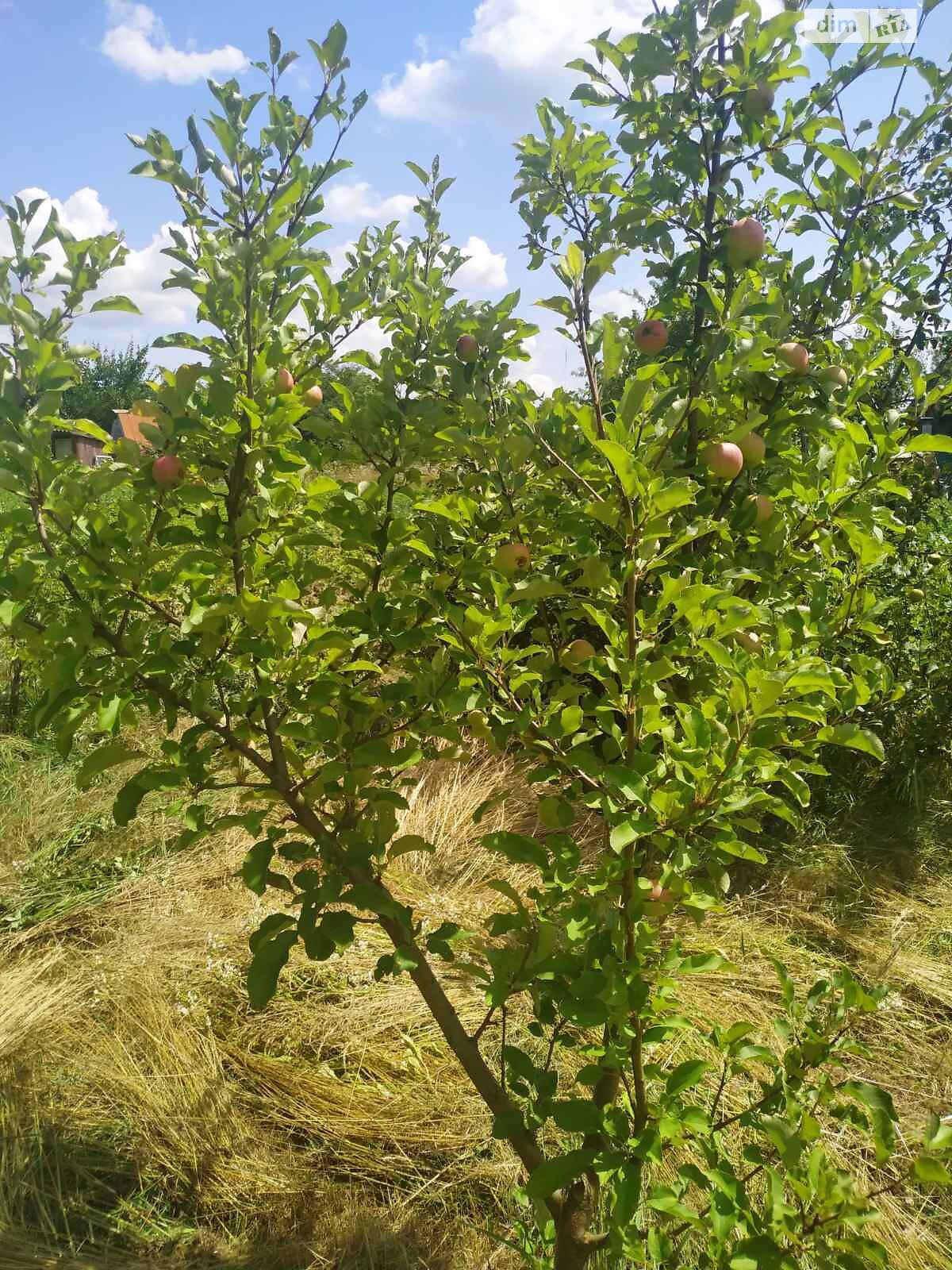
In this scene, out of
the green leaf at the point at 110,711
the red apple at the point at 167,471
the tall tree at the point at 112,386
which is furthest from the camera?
the tall tree at the point at 112,386

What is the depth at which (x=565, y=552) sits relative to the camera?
1428mm

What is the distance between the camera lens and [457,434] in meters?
1.33

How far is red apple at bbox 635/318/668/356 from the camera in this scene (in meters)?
1.44

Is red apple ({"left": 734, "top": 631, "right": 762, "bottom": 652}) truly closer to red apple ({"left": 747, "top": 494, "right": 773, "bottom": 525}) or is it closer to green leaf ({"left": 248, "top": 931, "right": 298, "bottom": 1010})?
red apple ({"left": 747, "top": 494, "right": 773, "bottom": 525})

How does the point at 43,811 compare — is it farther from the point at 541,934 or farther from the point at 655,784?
the point at 655,784

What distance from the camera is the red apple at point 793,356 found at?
53.1 inches

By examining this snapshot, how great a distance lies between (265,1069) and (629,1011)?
1.45 m

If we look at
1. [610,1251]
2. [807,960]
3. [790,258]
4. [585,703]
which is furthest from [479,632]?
[807,960]

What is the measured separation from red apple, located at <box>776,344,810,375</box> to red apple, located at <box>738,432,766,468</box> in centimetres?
12

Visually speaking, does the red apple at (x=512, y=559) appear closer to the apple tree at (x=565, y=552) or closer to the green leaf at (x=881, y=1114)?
the apple tree at (x=565, y=552)

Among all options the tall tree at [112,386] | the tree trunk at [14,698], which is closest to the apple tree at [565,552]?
the tree trunk at [14,698]

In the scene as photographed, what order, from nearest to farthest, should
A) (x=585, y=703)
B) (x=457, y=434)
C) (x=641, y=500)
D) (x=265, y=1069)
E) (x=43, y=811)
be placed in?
(x=641, y=500), (x=457, y=434), (x=585, y=703), (x=265, y=1069), (x=43, y=811)

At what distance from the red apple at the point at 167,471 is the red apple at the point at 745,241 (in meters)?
0.96

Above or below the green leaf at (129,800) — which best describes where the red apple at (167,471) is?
above
